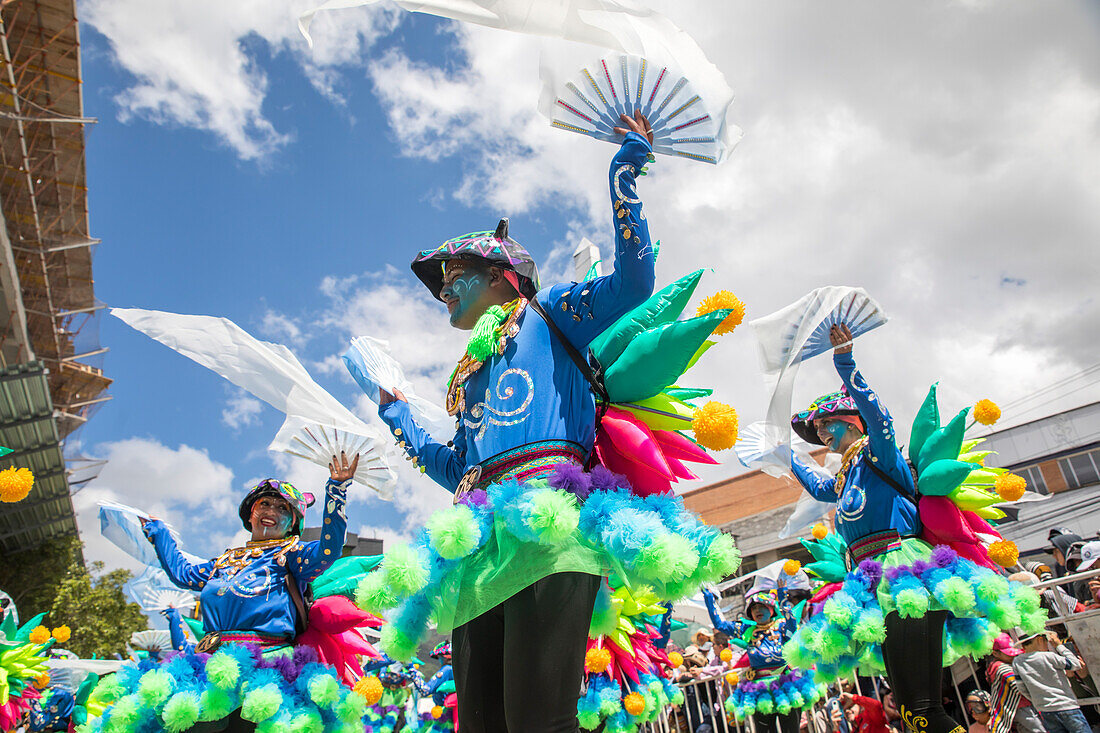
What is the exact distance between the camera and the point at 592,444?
205 cm

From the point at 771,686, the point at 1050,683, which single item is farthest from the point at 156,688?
the point at 771,686

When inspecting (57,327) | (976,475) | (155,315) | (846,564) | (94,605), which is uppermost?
(57,327)

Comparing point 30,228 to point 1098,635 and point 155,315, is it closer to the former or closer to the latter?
point 155,315

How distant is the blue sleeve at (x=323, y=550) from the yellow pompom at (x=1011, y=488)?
3.41 meters

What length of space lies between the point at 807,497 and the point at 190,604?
17.3ft

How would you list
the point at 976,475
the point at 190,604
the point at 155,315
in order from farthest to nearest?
1. the point at 190,604
2. the point at 976,475
3. the point at 155,315

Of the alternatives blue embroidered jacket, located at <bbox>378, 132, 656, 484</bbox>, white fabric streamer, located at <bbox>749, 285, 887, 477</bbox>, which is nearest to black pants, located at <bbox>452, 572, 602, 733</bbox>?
blue embroidered jacket, located at <bbox>378, 132, 656, 484</bbox>

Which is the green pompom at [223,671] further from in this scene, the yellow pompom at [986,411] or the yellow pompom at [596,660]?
the yellow pompom at [986,411]

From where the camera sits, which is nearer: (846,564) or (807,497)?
(846,564)

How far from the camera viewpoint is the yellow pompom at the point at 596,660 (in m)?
5.16

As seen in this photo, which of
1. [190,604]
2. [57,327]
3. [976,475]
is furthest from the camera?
[57,327]

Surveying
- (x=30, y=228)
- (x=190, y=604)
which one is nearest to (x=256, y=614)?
(x=190, y=604)

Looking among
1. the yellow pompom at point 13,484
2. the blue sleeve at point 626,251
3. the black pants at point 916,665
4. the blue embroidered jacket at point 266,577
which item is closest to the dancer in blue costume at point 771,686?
the black pants at point 916,665

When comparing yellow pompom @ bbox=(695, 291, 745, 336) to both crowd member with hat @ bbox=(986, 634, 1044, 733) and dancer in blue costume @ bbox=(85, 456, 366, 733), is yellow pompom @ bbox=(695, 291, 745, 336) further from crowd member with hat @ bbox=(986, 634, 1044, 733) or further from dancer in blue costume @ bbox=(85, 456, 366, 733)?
crowd member with hat @ bbox=(986, 634, 1044, 733)
